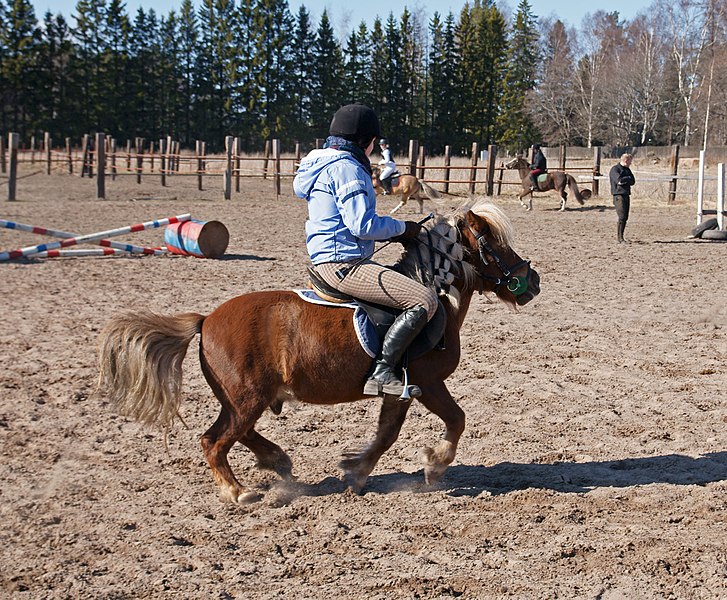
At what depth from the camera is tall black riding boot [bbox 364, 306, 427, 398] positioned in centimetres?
443

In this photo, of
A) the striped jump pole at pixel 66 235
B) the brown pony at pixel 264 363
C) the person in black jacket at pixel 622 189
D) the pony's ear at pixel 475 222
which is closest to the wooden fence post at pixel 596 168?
the person in black jacket at pixel 622 189

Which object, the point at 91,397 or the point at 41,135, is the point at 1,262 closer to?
the point at 91,397

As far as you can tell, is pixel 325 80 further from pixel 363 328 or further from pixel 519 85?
pixel 363 328

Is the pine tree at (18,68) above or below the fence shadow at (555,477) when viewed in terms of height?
above

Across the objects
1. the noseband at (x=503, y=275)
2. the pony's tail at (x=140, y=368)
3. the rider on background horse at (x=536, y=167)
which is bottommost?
the pony's tail at (x=140, y=368)

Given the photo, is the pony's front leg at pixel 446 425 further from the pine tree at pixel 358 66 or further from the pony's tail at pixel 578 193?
the pine tree at pixel 358 66

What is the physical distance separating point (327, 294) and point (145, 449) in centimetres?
177

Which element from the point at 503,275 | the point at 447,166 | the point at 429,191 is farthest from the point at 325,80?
the point at 503,275

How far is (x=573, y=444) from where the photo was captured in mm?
5434

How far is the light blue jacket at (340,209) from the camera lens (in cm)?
425

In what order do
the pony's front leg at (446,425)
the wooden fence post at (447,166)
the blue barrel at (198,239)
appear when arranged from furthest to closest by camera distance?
1. the wooden fence post at (447,166)
2. the blue barrel at (198,239)
3. the pony's front leg at (446,425)

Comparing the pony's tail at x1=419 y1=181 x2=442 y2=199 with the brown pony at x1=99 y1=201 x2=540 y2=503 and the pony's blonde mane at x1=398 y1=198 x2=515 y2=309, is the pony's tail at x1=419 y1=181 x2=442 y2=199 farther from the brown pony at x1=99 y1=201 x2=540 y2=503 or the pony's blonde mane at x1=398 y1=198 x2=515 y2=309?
the brown pony at x1=99 y1=201 x2=540 y2=503

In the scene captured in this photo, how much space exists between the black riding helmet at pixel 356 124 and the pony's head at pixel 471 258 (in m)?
0.69

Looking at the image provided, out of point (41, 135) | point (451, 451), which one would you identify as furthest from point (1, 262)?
point (41, 135)
